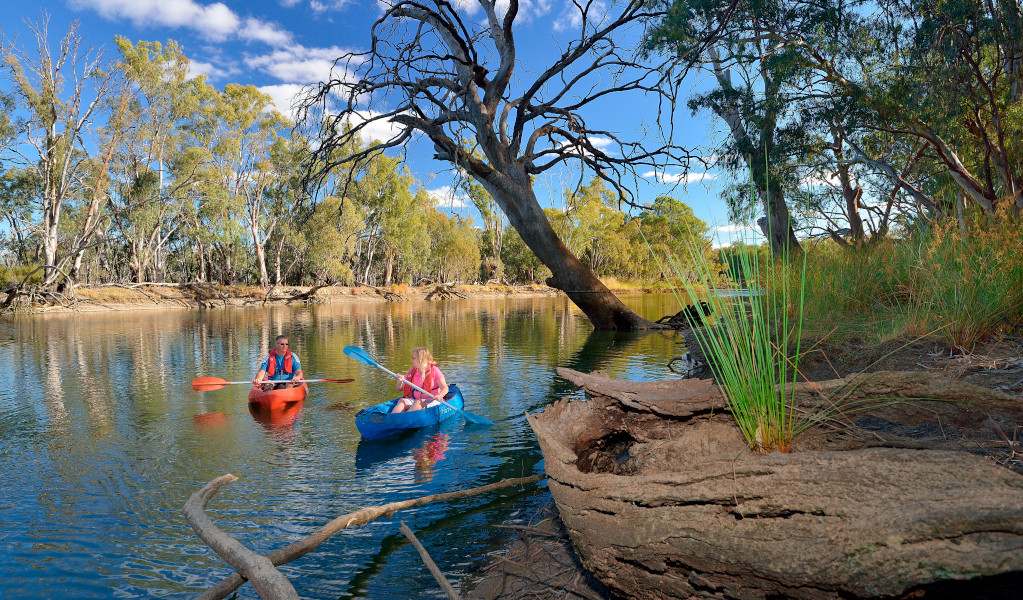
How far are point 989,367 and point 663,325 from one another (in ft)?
45.3

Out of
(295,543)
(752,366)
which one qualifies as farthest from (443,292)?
(752,366)

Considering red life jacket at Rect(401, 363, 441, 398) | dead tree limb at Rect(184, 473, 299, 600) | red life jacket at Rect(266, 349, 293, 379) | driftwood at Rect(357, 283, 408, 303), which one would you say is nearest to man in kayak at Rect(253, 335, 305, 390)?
red life jacket at Rect(266, 349, 293, 379)

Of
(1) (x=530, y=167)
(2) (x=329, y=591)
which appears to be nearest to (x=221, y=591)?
(2) (x=329, y=591)

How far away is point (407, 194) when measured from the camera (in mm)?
48438

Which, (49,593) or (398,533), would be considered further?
(398,533)

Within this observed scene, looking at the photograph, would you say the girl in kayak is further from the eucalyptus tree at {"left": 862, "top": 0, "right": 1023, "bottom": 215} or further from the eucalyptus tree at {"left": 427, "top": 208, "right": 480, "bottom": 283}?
the eucalyptus tree at {"left": 427, "top": 208, "right": 480, "bottom": 283}

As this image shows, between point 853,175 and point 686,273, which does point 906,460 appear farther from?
point 853,175

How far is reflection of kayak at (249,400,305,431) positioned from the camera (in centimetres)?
739

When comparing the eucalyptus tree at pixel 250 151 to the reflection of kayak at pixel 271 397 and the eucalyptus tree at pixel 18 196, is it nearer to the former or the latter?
the eucalyptus tree at pixel 18 196

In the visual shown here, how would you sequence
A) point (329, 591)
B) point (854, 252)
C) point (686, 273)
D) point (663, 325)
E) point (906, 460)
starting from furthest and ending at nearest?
point (663, 325) → point (854, 252) → point (329, 591) → point (686, 273) → point (906, 460)

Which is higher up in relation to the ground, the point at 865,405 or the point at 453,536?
the point at 865,405

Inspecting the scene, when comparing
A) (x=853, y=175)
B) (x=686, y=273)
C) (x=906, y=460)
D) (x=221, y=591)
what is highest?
(x=853, y=175)

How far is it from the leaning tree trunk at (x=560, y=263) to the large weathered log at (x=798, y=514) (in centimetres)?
1128

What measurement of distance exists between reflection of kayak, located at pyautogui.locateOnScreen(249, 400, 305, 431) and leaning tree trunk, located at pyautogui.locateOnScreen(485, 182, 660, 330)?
746 cm
